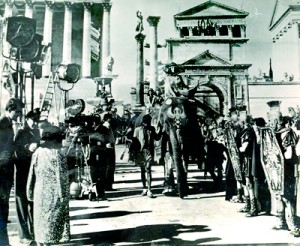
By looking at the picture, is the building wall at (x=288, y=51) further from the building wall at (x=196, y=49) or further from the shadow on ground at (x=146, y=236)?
the shadow on ground at (x=146, y=236)

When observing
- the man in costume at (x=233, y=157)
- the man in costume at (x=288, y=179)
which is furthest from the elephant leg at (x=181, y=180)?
the man in costume at (x=288, y=179)

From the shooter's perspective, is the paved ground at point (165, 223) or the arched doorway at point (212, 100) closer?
the paved ground at point (165, 223)

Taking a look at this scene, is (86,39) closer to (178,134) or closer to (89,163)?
(178,134)

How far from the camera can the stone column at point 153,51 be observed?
15.0 feet

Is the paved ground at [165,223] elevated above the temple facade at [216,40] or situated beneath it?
situated beneath

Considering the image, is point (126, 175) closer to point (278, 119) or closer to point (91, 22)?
point (278, 119)

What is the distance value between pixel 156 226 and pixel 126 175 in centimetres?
289

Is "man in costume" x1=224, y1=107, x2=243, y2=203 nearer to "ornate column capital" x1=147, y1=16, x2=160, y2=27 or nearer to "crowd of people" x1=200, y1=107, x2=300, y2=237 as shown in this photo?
"crowd of people" x1=200, y1=107, x2=300, y2=237

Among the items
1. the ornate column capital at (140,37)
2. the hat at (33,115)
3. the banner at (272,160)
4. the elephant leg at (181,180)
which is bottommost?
the elephant leg at (181,180)

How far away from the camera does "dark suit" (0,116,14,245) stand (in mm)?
2740

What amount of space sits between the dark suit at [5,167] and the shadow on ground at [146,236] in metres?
0.59

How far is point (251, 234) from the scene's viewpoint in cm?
298

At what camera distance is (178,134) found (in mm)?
4613

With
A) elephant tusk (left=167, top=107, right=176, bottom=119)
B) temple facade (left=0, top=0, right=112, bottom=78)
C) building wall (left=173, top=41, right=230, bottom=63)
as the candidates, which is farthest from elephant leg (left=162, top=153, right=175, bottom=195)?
temple facade (left=0, top=0, right=112, bottom=78)
